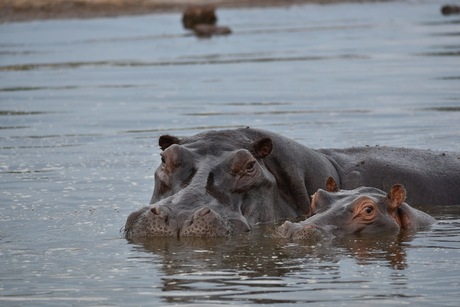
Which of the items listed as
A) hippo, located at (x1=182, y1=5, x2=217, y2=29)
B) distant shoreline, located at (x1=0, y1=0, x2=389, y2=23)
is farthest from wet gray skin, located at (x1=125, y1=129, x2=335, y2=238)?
distant shoreline, located at (x1=0, y1=0, x2=389, y2=23)

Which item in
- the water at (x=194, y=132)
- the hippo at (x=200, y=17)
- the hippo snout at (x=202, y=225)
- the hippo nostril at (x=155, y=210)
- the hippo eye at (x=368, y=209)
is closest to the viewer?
the water at (x=194, y=132)

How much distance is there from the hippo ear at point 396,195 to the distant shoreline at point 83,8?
3503 centimetres

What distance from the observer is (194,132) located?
51.8 ft

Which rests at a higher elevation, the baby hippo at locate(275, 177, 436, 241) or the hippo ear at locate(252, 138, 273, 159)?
the hippo ear at locate(252, 138, 273, 159)

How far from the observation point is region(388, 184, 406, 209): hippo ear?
921cm

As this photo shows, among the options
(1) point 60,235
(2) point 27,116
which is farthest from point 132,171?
(2) point 27,116

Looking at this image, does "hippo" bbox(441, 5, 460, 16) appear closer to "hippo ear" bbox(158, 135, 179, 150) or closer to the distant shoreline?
the distant shoreline

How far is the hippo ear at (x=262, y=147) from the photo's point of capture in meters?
10.0

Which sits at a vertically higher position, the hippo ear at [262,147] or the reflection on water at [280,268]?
the hippo ear at [262,147]

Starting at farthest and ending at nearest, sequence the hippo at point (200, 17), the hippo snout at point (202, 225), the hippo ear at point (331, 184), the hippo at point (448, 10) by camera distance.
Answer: the hippo at point (448, 10)
the hippo at point (200, 17)
the hippo ear at point (331, 184)
the hippo snout at point (202, 225)

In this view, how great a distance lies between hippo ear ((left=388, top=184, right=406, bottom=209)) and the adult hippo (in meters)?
1.01

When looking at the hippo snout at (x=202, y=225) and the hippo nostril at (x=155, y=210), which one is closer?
the hippo snout at (x=202, y=225)

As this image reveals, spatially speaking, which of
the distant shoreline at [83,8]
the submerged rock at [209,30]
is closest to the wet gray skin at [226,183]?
the submerged rock at [209,30]

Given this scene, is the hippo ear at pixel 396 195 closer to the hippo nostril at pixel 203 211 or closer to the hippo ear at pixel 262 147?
the hippo ear at pixel 262 147
